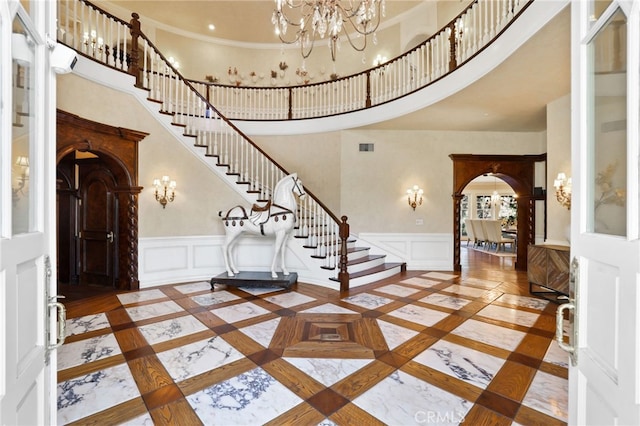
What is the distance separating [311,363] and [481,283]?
169 inches

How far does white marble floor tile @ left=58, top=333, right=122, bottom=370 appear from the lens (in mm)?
2520

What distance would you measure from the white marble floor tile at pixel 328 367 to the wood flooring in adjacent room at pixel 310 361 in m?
0.02

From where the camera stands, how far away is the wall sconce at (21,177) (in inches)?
39.1

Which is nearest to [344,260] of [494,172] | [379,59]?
[494,172]

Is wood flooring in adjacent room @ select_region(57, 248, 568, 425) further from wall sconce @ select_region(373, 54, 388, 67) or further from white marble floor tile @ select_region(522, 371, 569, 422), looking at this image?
wall sconce @ select_region(373, 54, 388, 67)

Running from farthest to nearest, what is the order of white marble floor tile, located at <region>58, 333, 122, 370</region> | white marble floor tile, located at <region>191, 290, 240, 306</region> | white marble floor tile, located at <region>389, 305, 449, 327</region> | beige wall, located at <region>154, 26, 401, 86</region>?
beige wall, located at <region>154, 26, 401, 86</region> < white marble floor tile, located at <region>191, 290, 240, 306</region> < white marble floor tile, located at <region>389, 305, 449, 327</region> < white marble floor tile, located at <region>58, 333, 122, 370</region>

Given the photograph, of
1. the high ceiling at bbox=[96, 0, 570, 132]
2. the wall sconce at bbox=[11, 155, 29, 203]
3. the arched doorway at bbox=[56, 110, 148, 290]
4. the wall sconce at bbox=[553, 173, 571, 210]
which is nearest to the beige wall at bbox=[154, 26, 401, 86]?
the high ceiling at bbox=[96, 0, 570, 132]

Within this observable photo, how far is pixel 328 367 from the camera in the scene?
2455 millimetres

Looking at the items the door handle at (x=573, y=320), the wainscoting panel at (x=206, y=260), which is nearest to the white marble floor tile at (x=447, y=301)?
the wainscoting panel at (x=206, y=260)

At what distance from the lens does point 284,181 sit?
199 inches

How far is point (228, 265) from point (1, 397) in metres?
4.43

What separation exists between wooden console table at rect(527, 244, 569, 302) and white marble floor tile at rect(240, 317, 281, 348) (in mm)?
4105

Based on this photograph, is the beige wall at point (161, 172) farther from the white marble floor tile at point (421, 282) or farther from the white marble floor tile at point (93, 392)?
the white marble floor tile at point (421, 282)

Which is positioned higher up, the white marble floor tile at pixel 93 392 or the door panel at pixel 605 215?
the door panel at pixel 605 215
